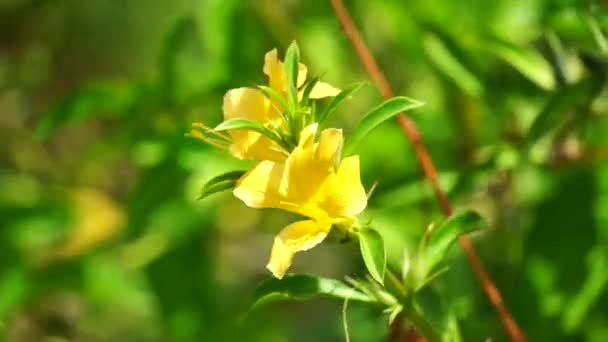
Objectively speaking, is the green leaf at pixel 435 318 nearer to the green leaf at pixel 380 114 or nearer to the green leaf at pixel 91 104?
the green leaf at pixel 380 114

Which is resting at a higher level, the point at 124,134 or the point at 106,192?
the point at 124,134

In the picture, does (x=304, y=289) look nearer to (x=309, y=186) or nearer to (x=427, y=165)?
(x=309, y=186)

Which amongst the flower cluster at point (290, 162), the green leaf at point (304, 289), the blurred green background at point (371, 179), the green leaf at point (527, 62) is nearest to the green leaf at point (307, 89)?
the flower cluster at point (290, 162)

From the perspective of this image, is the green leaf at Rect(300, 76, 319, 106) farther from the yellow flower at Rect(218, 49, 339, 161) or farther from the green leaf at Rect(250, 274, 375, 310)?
the green leaf at Rect(250, 274, 375, 310)

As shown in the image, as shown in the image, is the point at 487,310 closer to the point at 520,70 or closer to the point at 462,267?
the point at 462,267

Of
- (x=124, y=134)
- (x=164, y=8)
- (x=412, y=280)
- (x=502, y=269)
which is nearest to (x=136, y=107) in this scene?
(x=124, y=134)

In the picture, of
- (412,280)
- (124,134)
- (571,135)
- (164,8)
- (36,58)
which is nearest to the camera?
(412,280)
